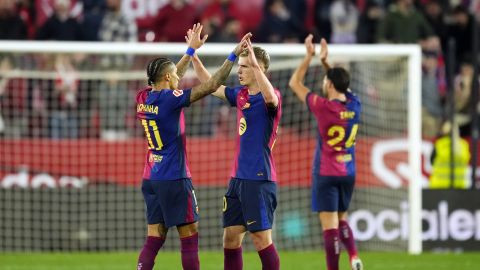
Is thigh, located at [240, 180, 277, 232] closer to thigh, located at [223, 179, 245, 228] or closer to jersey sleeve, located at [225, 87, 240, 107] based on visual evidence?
thigh, located at [223, 179, 245, 228]

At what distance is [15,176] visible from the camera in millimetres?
14016

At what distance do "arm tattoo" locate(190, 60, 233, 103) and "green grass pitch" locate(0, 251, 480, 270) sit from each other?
362 centimetres

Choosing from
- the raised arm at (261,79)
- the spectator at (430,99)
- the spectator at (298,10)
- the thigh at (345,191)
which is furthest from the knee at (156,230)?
the spectator at (298,10)

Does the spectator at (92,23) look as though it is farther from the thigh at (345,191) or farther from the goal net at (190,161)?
the thigh at (345,191)

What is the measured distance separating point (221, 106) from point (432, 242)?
3316mm

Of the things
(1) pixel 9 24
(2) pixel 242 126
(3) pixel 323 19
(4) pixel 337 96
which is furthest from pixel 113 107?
(2) pixel 242 126

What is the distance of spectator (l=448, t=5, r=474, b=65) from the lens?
18125 millimetres

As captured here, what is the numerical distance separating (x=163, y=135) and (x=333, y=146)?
2.29m

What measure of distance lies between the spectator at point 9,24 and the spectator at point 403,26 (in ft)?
18.6

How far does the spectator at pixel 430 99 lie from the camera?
52.6ft

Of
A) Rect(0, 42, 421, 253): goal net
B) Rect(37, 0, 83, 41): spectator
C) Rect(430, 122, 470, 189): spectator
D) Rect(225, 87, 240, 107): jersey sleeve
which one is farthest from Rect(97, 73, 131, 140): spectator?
Rect(225, 87, 240, 107): jersey sleeve

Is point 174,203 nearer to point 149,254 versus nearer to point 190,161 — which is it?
point 149,254

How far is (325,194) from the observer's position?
34.2 feet

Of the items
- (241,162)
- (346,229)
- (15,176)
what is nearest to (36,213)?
(15,176)
